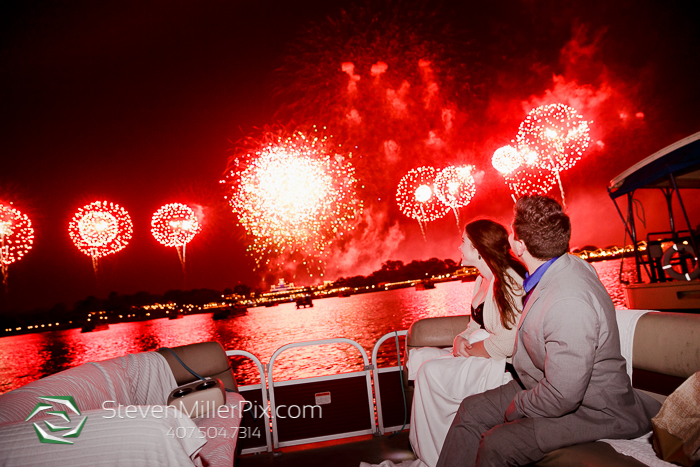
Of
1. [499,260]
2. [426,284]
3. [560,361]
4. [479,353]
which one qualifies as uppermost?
[499,260]

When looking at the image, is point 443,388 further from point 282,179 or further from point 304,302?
point 304,302

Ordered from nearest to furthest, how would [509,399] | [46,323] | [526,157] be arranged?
[509,399]
[526,157]
[46,323]

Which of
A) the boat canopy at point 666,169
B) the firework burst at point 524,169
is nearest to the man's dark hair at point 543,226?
the boat canopy at point 666,169

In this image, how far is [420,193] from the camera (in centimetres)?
1547

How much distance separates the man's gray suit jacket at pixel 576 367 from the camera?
5.14 feet

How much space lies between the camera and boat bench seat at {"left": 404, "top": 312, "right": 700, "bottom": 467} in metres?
1.62

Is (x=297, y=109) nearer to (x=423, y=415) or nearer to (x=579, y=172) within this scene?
(x=579, y=172)

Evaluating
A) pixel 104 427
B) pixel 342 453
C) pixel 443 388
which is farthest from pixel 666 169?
pixel 104 427

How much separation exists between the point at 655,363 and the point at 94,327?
112 meters

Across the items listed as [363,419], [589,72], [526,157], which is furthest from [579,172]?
[363,419]

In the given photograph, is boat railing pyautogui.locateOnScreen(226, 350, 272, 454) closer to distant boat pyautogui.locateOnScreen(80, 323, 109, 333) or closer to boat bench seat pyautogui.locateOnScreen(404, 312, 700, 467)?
boat bench seat pyautogui.locateOnScreen(404, 312, 700, 467)

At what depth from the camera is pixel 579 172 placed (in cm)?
3075

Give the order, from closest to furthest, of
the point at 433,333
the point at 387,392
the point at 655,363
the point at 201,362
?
1. the point at 655,363
2. the point at 201,362
3. the point at 433,333
4. the point at 387,392

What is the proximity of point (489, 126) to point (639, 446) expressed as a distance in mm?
33387
